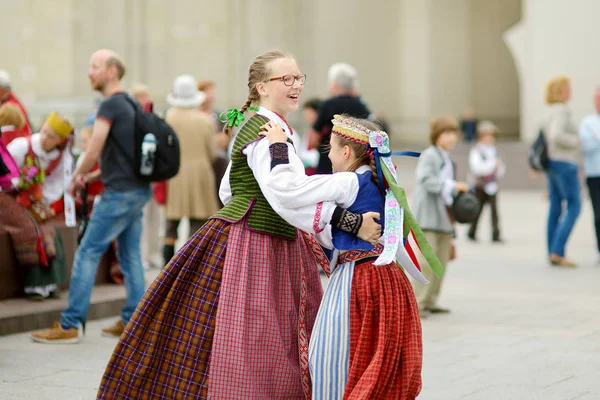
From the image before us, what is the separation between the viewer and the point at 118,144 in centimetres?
711

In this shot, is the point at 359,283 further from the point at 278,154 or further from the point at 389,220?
the point at 278,154

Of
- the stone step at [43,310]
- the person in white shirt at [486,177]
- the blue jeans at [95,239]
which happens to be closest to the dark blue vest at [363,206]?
the blue jeans at [95,239]

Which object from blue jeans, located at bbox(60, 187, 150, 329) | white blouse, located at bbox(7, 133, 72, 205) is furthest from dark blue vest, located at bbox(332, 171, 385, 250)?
white blouse, located at bbox(7, 133, 72, 205)

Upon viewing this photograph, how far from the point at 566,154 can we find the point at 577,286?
74.6 inches

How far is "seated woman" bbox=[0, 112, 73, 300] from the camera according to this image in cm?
792

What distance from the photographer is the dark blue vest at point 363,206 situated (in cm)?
472

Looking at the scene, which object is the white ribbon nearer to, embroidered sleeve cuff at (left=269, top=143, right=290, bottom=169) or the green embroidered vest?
embroidered sleeve cuff at (left=269, top=143, right=290, bottom=169)

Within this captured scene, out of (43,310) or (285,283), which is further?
(43,310)

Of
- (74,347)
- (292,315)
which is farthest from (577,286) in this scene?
(292,315)

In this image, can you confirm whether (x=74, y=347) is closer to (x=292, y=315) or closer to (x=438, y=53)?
(x=292, y=315)

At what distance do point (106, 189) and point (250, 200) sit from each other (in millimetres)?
2421

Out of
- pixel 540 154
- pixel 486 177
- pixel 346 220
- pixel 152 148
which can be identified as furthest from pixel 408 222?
pixel 486 177

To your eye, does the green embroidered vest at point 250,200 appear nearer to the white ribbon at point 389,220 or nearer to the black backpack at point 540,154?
the white ribbon at point 389,220

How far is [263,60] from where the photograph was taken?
16.4 feet
